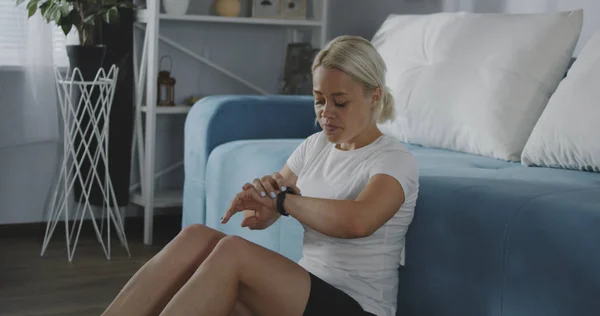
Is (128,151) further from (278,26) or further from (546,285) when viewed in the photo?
(546,285)

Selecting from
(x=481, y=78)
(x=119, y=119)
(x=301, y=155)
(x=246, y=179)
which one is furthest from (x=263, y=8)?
(x=301, y=155)

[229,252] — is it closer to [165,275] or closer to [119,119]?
[165,275]

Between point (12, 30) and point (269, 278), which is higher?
point (12, 30)

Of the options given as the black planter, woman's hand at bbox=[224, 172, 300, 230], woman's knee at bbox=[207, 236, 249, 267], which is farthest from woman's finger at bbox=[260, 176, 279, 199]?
the black planter

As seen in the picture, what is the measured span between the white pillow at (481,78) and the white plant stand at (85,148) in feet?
3.88

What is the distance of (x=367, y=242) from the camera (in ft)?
6.03

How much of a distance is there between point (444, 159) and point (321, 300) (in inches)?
35.2

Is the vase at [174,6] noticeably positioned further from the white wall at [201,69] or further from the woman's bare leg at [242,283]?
the woman's bare leg at [242,283]

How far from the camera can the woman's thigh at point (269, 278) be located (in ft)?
5.79

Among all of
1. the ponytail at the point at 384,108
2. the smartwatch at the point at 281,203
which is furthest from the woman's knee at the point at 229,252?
the ponytail at the point at 384,108

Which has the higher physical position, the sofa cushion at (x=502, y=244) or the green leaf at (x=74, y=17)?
the green leaf at (x=74, y=17)

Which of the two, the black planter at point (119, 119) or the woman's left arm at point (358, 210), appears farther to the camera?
the black planter at point (119, 119)

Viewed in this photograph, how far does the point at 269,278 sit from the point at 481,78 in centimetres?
120

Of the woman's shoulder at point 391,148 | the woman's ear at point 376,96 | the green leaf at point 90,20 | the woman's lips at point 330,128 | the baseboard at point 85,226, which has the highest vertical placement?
the green leaf at point 90,20
